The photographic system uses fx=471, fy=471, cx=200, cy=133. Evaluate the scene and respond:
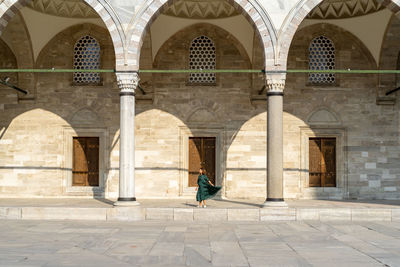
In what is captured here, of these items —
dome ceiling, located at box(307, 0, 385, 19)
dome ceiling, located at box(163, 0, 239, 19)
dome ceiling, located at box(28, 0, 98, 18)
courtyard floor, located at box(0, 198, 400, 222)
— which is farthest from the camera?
dome ceiling, located at box(163, 0, 239, 19)

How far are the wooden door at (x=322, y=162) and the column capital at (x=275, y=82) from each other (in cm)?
456

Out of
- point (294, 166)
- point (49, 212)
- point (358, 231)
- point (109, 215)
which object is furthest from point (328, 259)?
point (294, 166)

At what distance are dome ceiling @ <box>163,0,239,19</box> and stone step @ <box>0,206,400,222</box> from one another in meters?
6.82

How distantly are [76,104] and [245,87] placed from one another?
5.84m

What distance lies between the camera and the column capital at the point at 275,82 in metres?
12.3

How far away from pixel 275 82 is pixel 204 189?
11.4ft

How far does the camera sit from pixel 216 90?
1619 centimetres

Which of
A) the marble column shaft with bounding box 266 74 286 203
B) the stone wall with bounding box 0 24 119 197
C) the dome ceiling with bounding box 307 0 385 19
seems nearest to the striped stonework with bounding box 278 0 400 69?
the marble column shaft with bounding box 266 74 286 203

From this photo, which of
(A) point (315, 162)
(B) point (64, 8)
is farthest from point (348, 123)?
(B) point (64, 8)

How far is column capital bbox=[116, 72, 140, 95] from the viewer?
488 inches

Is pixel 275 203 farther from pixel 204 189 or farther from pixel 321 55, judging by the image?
pixel 321 55

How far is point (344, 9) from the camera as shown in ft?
50.4

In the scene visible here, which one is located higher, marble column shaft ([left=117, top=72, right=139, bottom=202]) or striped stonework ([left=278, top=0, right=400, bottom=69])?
striped stonework ([left=278, top=0, right=400, bottom=69])

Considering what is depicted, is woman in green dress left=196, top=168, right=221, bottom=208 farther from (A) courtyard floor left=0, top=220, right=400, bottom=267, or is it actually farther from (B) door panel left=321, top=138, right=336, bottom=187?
(B) door panel left=321, top=138, right=336, bottom=187
